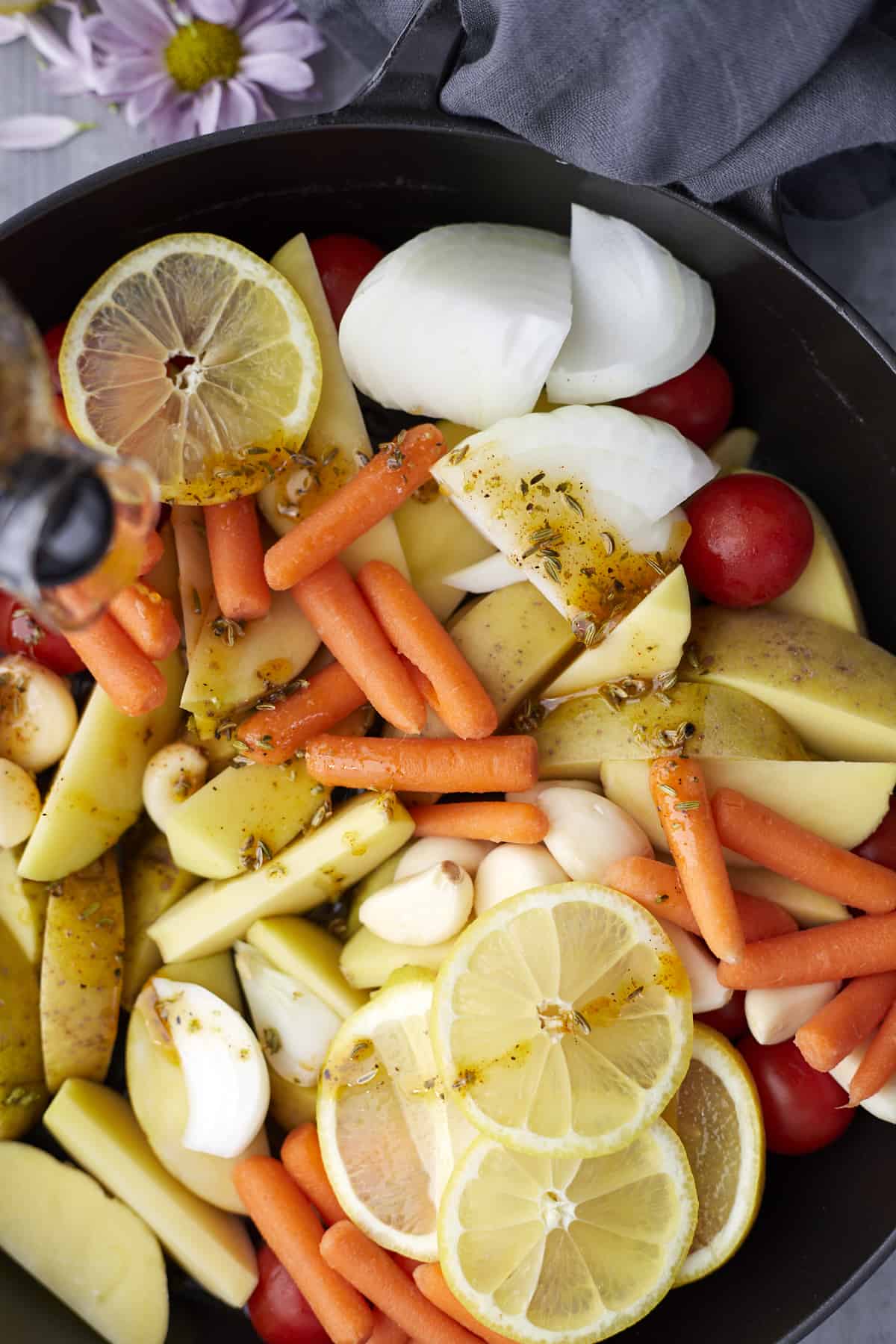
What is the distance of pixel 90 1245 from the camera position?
1.66 metres

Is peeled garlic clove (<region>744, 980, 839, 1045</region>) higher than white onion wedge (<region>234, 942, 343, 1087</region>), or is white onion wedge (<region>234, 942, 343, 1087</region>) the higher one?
white onion wedge (<region>234, 942, 343, 1087</region>)

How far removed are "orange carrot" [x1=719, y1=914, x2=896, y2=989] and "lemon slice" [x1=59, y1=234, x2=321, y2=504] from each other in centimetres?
100

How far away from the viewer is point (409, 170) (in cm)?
163

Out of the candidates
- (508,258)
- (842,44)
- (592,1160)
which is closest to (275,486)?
(508,258)

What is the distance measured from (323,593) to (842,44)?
39.9 inches

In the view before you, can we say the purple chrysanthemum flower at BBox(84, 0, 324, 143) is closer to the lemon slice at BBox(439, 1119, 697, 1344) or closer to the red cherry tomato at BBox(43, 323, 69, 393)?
the red cherry tomato at BBox(43, 323, 69, 393)

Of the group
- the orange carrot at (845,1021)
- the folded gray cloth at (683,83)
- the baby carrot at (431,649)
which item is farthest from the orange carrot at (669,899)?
the folded gray cloth at (683,83)

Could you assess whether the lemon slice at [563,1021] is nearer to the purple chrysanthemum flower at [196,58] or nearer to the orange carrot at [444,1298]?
the orange carrot at [444,1298]

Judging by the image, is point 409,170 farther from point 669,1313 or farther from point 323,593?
point 669,1313

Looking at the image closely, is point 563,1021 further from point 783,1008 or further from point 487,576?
point 487,576

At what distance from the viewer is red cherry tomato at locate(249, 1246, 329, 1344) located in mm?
1695

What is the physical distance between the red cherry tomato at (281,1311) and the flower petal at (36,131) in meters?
1.92

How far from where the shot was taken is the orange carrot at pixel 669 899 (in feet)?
5.18

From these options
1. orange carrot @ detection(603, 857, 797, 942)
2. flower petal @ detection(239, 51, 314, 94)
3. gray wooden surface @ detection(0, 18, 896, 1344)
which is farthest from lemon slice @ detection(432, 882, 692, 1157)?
flower petal @ detection(239, 51, 314, 94)
